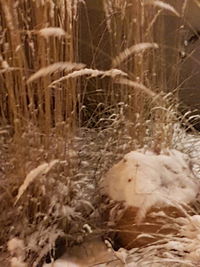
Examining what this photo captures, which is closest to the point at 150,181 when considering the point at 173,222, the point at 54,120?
the point at 173,222

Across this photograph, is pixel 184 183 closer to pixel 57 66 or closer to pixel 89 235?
pixel 89 235

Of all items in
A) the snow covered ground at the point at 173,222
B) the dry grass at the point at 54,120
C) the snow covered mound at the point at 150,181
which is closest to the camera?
the snow covered ground at the point at 173,222

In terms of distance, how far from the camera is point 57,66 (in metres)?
1.43

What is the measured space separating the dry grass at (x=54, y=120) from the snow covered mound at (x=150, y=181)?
0.27ft

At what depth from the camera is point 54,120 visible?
5.58 ft

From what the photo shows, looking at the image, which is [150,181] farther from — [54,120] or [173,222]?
[54,120]

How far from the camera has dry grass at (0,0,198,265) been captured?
1557mm

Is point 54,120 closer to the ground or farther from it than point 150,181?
farther from it

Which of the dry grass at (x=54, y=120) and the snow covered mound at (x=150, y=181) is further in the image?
the snow covered mound at (x=150, y=181)

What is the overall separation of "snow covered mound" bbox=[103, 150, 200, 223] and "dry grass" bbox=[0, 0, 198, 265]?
0.27ft

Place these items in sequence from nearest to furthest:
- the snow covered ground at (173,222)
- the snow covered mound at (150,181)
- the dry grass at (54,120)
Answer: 1. the snow covered ground at (173,222)
2. the dry grass at (54,120)
3. the snow covered mound at (150,181)

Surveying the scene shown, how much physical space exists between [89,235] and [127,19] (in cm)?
67

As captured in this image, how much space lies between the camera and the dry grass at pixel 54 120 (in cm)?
156

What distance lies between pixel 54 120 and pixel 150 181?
327mm
